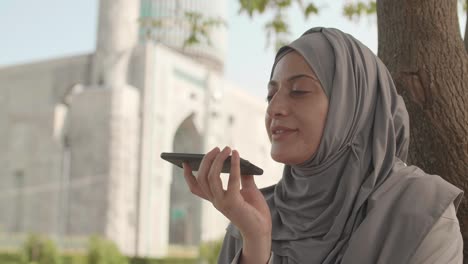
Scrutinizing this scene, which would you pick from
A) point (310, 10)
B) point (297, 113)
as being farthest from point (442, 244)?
point (310, 10)

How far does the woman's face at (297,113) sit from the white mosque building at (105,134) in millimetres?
11543

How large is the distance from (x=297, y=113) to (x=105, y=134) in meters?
12.2

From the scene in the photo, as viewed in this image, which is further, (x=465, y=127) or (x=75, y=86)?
(x=75, y=86)

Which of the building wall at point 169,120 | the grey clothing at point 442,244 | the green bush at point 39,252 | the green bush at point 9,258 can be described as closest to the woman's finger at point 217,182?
the grey clothing at point 442,244

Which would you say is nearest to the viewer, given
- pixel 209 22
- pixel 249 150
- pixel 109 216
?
pixel 209 22

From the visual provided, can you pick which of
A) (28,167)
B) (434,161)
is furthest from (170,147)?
(434,161)

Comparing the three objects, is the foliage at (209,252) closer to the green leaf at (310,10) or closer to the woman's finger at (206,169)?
the green leaf at (310,10)

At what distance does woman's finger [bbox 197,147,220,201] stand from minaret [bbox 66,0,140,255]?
12053 millimetres

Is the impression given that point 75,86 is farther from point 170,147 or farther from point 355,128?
point 355,128

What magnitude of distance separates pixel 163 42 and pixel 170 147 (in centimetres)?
397

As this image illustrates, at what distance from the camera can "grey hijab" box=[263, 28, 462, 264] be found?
108 cm

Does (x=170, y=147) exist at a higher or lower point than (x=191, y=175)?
lower

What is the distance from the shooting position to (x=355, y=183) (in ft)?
3.75

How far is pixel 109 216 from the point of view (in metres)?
12.8
